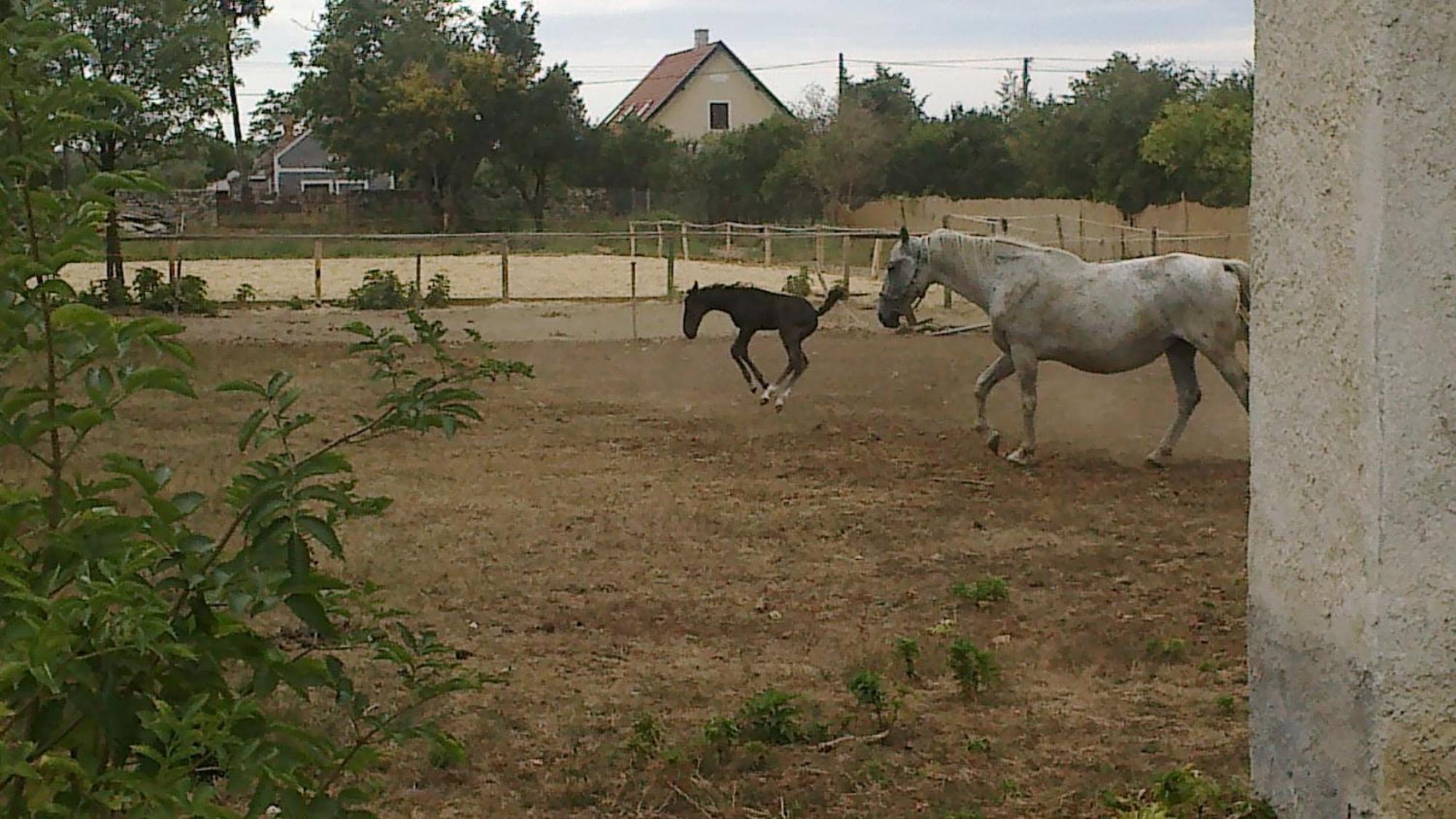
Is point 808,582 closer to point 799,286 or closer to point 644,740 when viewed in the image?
point 644,740

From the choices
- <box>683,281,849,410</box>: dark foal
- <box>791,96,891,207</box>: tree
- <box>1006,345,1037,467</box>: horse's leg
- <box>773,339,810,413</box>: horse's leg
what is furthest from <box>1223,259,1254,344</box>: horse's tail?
<box>791,96,891,207</box>: tree

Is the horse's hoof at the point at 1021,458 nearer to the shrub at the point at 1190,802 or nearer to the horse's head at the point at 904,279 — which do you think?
the horse's head at the point at 904,279

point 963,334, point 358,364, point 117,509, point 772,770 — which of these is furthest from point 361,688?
point 963,334

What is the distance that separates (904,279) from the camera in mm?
11000

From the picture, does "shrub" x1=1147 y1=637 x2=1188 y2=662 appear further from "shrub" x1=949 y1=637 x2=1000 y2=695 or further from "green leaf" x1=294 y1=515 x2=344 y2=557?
"green leaf" x1=294 y1=515 x2=344 y2=557

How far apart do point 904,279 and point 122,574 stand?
9.22 m

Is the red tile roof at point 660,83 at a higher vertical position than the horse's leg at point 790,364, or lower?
higher

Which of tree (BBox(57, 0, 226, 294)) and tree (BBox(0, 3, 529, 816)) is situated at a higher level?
tree (BBox(57, 0, 226, 294))

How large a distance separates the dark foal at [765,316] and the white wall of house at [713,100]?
40.9m

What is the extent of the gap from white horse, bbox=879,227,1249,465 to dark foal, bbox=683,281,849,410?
2.20 meters

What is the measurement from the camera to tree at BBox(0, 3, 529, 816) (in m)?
2.08

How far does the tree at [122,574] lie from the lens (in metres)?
2.08

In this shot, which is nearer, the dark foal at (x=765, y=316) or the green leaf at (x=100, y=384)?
the green leaf at (x=100, y=384)

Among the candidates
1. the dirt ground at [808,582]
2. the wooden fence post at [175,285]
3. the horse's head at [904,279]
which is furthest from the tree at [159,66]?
the horse's head at [904,279]
